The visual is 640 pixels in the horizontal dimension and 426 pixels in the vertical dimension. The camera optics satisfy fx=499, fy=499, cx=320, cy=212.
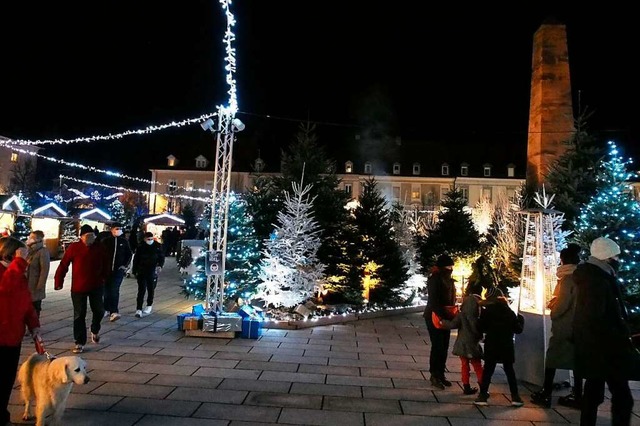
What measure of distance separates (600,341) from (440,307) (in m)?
2.67

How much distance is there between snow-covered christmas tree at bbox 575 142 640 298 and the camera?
10742 millimetres

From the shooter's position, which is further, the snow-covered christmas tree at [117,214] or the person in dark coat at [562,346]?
the snow-covered christmas tree at [117,214]

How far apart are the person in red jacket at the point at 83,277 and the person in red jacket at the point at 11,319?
307 cm

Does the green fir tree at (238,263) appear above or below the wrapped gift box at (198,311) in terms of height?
above

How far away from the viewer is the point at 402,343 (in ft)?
34.2

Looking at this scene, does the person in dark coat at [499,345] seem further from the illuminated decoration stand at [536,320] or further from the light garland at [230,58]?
the light garland at [230,58]

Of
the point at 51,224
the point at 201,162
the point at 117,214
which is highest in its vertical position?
the point at 201,162

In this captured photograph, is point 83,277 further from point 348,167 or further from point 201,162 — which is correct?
point 201,162

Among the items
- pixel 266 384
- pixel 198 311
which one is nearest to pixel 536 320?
pixel 266 384

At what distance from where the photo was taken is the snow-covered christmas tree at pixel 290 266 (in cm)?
1243

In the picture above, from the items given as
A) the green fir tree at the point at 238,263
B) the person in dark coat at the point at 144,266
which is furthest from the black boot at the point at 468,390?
the person in dark coat at the point at 144,266

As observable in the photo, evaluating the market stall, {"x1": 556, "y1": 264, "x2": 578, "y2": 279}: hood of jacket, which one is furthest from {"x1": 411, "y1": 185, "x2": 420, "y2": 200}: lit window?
{"x1": 556, "y1": 264, "x2": 578, "y2": 279}: hood of jacket

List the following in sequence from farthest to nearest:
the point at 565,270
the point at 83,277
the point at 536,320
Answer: the point at 83,277 < the point at 536,320 < the point at 565,270

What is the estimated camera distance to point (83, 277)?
807cm
